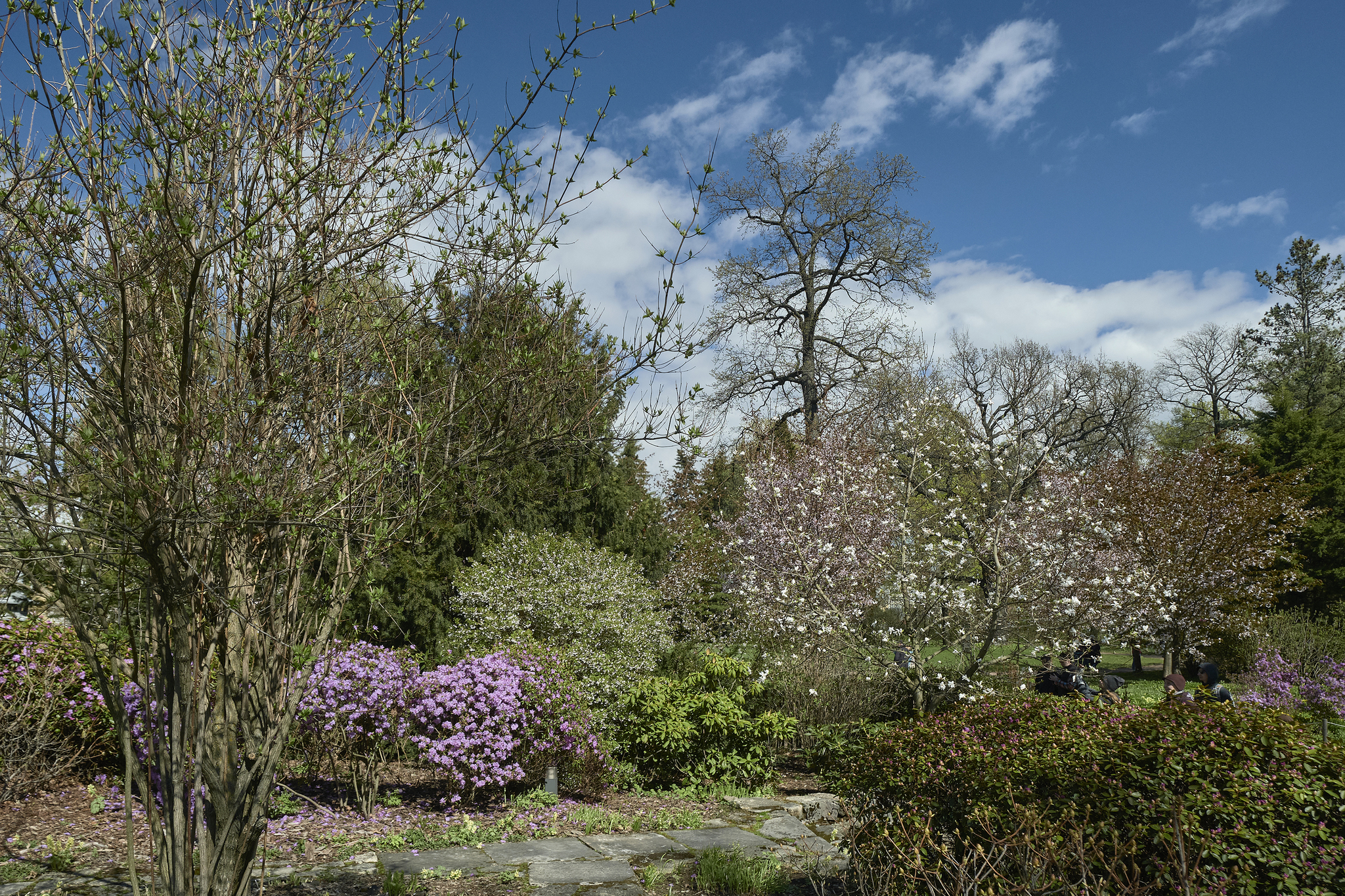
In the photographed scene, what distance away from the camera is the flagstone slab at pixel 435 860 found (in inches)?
197

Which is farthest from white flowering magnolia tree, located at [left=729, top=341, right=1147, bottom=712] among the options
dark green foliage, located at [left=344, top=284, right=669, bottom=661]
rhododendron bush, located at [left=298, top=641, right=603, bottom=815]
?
dark green foliage, located at [left=344, top=284, right=669, bottom=661]

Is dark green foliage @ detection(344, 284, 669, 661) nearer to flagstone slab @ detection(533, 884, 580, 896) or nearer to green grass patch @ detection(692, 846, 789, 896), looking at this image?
flagstone slab @ detection(533, 884, 580, 896)

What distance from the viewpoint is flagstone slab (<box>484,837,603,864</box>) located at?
207 inches

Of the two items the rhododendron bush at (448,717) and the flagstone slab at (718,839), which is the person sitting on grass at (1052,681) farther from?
the rhododendron bush at (448,717)

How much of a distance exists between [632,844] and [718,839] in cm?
64

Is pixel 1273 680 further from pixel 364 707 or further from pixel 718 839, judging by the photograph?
pixel 364 707

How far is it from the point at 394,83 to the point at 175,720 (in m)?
2.44

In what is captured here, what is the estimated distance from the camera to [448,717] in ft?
21.4

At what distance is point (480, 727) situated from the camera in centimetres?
642

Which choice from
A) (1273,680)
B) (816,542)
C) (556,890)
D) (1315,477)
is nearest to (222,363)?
(556,890)

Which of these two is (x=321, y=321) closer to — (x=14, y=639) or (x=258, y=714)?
(x=258, y=714)

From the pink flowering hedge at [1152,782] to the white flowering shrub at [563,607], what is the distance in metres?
4.52

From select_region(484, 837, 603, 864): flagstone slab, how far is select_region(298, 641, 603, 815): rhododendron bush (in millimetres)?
774

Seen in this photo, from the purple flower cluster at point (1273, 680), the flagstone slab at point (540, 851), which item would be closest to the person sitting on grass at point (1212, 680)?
the purple flower cluster at point (1273, 680)
